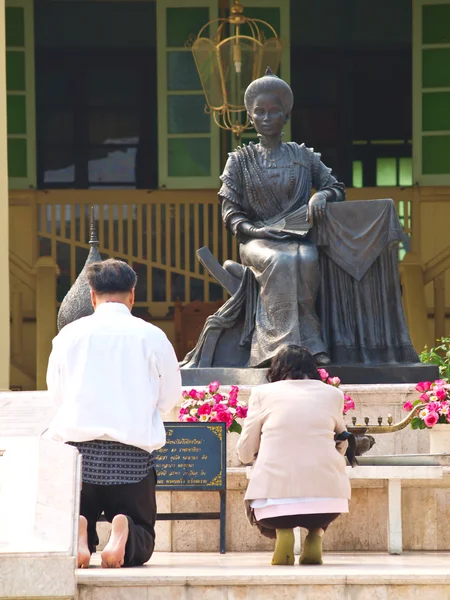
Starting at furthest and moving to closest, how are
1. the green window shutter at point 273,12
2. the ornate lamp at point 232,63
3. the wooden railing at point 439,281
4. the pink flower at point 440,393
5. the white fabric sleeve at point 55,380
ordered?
1. the green window shutter at point 273,12
2. the wooden railing at point 439,281
3. the ornate lamp at point 232,63
4. the pink flower at point 440,393
5. the white fabric sleeve at point 55,380

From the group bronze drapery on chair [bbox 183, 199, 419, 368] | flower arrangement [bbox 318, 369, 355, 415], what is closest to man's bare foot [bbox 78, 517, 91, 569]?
flower arrangement [bbox 318, 369, 355, 415]

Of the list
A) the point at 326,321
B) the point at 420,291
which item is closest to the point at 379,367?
the point at 326,321

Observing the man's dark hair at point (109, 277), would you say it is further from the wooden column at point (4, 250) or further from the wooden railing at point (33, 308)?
the wooden railing at point (33, 308)

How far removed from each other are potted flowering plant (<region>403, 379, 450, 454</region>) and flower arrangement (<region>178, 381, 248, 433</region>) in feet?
2.76

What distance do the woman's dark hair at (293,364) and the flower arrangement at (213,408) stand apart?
135 centimetres

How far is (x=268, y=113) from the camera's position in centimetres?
934

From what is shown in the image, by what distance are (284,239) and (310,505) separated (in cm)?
301

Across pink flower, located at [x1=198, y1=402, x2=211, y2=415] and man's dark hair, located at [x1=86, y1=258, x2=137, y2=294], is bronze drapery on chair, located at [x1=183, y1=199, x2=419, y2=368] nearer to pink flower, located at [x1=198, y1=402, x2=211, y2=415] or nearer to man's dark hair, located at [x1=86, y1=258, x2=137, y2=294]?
pink flower, located at [x1=198, y1=402, x2=211, y2=415]

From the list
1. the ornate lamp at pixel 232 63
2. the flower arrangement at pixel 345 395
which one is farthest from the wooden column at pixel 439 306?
the flower arrangement at pixel 345 395

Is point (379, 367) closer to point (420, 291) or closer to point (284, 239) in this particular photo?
point (284, 239)

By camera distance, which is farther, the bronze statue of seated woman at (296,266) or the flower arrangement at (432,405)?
the bronze statue of seated woman at (296,266)

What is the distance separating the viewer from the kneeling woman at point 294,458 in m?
6.30

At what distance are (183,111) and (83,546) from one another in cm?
1273

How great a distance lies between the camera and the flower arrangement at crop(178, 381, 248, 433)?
7777 mm
